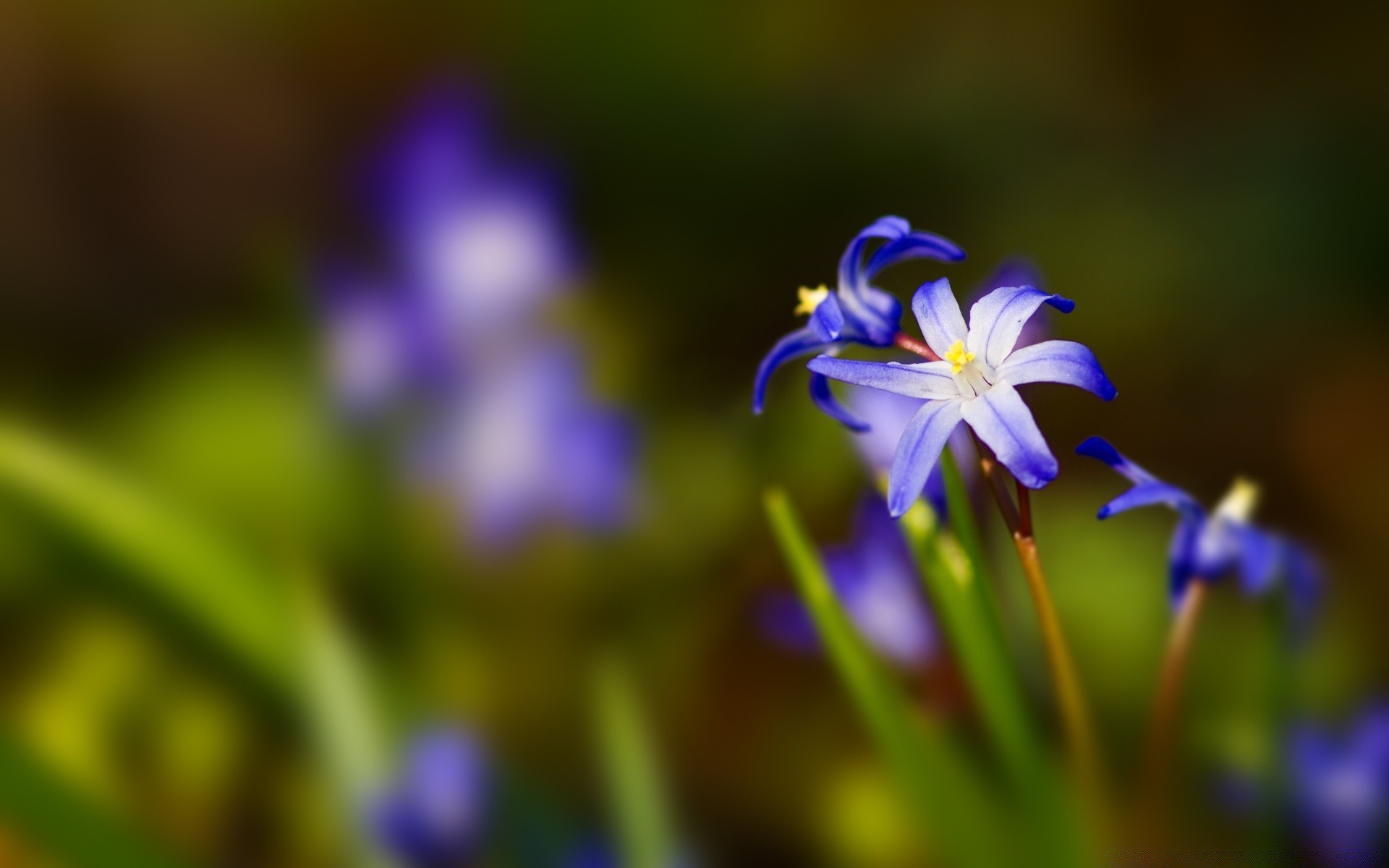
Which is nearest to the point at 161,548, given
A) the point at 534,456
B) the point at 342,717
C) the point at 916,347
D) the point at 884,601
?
the point at 342,717

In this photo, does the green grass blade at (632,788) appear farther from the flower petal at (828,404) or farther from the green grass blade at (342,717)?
the flower petal at (828,404)

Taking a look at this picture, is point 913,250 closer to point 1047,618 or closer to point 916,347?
point 916,347

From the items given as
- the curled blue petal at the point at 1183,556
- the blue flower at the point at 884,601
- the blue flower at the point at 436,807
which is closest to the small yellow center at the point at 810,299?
the curled blue petal at the point at 1183,556

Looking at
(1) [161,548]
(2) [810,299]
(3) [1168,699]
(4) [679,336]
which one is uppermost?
(4) [679,336]

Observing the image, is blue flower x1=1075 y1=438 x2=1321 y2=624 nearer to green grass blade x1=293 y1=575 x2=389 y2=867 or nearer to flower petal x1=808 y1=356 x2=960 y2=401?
flower petal x1=808 y1=356 x2=960 y2=401

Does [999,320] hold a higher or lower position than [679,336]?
lower

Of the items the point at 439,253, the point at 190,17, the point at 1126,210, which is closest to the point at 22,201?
the point at 190,17
